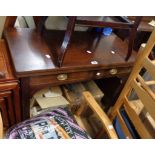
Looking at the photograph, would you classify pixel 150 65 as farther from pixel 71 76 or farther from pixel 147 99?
pixel 71 76

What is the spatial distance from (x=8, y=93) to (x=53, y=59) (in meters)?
0.27

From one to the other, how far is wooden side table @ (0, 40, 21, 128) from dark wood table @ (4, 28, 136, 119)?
0.03 m

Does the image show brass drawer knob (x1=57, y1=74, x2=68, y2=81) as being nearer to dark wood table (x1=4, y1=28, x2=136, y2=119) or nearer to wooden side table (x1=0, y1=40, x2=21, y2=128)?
dark wood table (x1=4, y1=28, x2=136, y2=119)

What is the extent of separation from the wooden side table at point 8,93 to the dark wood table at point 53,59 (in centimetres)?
3

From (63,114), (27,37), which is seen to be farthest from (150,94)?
(27,37)

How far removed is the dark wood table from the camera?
0.89 meters

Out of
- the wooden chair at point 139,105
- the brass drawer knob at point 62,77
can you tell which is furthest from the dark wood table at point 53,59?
the wooden chair at point 139,105

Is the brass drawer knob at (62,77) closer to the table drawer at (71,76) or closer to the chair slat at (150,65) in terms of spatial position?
the table drawer at (71,76)

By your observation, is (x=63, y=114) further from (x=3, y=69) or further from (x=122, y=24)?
(x=122, y=24)
